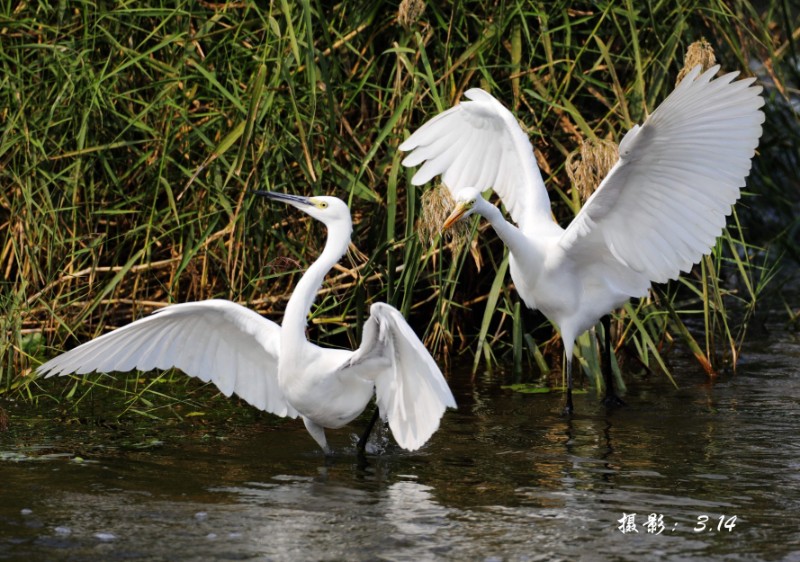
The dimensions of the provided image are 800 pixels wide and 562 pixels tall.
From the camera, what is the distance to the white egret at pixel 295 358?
4.04m

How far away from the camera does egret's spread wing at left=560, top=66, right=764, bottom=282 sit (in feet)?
14.7

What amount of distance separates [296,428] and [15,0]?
274cm

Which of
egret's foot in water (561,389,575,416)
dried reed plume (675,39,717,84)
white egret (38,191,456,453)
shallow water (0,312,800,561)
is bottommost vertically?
shallow water (0,312,800,561)

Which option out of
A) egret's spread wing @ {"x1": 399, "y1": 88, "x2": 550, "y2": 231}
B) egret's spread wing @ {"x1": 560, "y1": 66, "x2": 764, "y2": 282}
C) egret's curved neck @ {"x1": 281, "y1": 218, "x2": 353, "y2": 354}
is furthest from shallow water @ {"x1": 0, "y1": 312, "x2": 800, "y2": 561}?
egret's spread wing @ {"x1": 399, "y1": 88, "x2": 550, "y2": 231}

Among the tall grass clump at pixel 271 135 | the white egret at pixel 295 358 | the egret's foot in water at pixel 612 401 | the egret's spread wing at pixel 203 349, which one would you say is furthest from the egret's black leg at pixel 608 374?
the egret's spread wing at pixel 203 349

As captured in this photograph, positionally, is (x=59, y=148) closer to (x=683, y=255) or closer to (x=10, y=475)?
(x=10, y=475)

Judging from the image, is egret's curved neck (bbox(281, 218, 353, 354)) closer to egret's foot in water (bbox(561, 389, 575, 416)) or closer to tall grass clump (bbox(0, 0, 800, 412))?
tall grass clump (bbox(0, 0, 800, 412))

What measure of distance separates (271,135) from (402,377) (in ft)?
5.96

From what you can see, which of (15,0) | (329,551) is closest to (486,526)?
(329,551)

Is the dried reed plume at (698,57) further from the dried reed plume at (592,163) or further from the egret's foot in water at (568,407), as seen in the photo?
the egret's foot in water at (568,407)

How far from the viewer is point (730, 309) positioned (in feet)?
24.6

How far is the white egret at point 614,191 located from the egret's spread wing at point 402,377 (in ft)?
3.08

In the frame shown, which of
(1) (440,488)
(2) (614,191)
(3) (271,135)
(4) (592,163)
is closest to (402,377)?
(1) (440,488)

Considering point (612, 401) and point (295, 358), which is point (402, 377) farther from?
point (612, 401)
